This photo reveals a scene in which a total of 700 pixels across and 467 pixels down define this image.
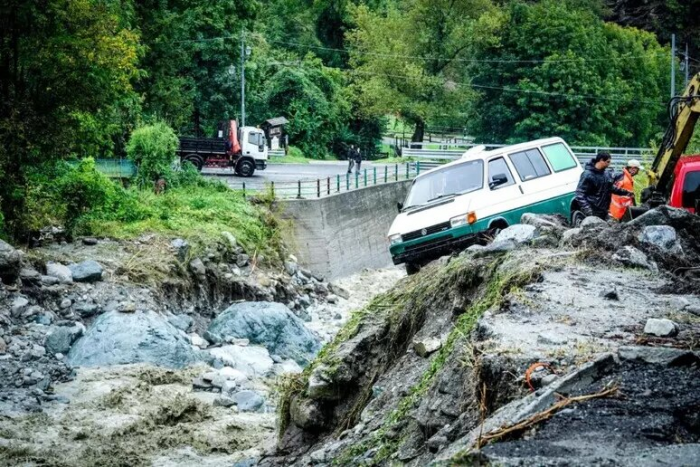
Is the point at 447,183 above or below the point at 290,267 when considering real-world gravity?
above

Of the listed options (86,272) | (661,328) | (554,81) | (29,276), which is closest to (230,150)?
(86,272)

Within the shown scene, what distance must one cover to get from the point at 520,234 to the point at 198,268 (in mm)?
14150

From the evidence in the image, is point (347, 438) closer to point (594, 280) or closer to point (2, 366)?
point (594, 280)

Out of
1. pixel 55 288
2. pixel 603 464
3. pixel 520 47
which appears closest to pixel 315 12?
pixel 520 47

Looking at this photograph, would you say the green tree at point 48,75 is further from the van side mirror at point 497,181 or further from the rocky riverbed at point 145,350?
the van side mirror at point 497,181

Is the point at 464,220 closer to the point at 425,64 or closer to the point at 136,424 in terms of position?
the point at 136,424

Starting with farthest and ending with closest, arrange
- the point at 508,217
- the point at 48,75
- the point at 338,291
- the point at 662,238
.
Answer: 1. the point at 338,291
2. the point at 48,75
3. the point at 508,217
4. the point at 662,238

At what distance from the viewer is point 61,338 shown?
1958 centimetres

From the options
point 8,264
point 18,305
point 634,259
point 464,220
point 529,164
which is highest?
point 529,164

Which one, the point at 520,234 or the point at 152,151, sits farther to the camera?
the point at 152,151

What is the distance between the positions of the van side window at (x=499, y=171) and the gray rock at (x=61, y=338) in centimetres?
824

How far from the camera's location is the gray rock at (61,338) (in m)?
19.3

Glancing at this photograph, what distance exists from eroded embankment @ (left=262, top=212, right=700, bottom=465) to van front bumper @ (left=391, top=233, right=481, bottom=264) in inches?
145

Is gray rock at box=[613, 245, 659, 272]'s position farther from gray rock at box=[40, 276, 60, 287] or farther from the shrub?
the shrub
